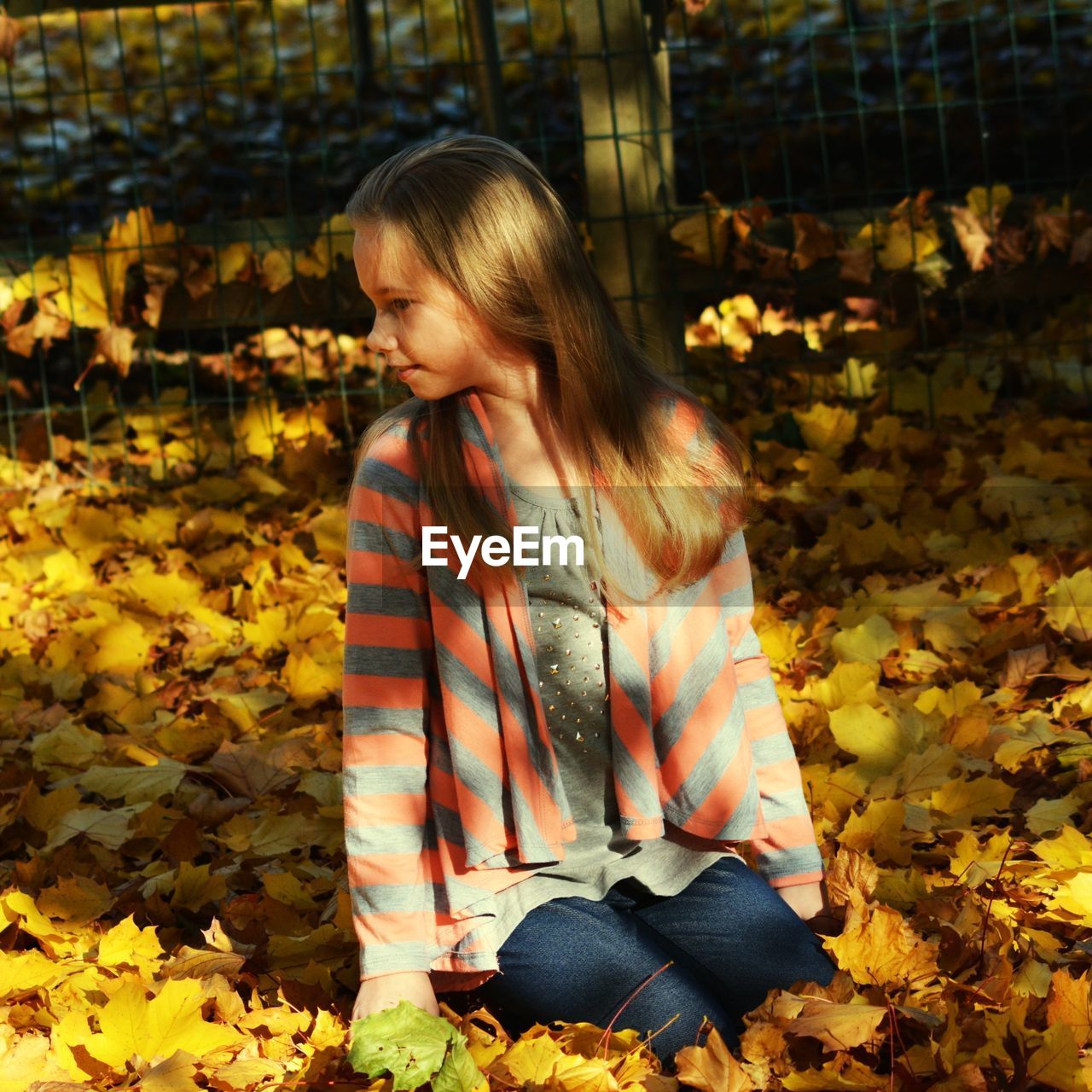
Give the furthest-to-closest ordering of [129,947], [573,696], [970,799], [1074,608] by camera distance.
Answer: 1. [1074,608]
2. [970,799]
3. [129,947]
4. [573,696]

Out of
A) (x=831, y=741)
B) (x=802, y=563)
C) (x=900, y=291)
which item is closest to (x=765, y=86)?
(x=900, y=291)

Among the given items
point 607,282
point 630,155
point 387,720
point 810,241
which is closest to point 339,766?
point 387,720

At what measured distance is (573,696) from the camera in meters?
1.67

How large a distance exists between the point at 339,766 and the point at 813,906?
0.89 m

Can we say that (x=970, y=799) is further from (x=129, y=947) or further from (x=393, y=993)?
(x=129, y=947)

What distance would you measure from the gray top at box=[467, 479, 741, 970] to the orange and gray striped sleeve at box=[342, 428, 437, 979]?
0.12m

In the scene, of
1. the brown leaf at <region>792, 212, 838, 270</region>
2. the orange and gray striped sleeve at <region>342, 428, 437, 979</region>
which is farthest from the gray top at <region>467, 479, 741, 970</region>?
the brown leaf at <region>792, 212, 838, 270</region>

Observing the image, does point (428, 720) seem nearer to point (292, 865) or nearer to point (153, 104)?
point (292, 865)

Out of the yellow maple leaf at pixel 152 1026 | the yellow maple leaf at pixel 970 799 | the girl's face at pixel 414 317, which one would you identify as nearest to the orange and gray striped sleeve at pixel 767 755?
the yellow maple leaf at pixel 970 799

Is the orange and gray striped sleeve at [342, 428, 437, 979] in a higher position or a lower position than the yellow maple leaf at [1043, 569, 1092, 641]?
higher

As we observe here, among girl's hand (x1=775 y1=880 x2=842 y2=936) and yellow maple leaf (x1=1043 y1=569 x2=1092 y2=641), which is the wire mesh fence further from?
girl's hand (x1=775 y1=880 x2=842 y2=936)

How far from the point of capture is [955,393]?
12.0 ft

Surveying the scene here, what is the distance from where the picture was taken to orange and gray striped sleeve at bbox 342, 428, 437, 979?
1588mm

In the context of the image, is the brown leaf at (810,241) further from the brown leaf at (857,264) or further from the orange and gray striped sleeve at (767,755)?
the orange and gray striped sleeve at (767,755)
